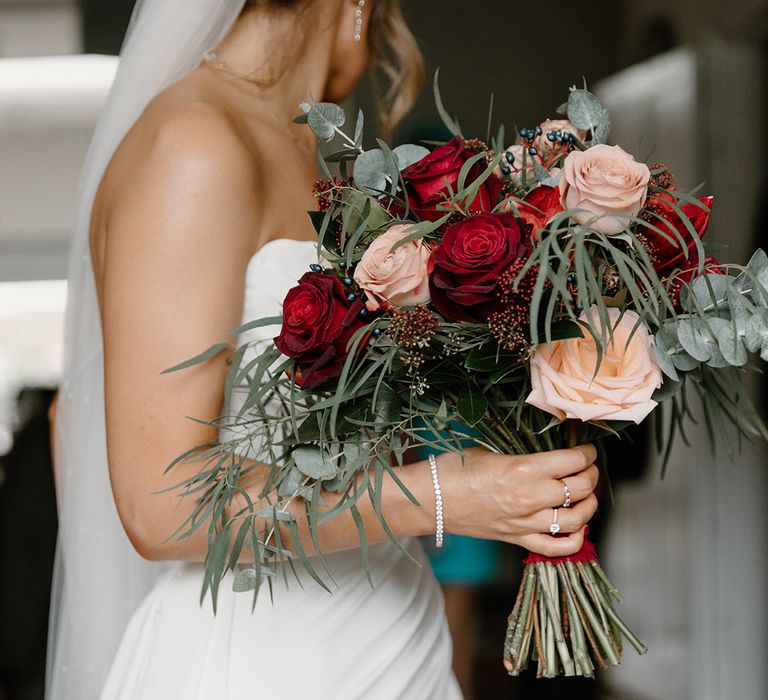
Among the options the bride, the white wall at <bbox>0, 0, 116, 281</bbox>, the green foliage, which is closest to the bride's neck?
the bride

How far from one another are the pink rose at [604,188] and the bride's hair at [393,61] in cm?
89

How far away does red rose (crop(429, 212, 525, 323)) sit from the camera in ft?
3.28

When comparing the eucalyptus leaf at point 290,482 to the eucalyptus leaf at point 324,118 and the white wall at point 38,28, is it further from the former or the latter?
the white wall at point 38,28

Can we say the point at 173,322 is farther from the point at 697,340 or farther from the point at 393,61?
the point at 393,61

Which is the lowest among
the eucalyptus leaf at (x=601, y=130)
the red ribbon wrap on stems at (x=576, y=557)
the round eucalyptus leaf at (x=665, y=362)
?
the red ribbon wrap on stems at (x=576, y=557)

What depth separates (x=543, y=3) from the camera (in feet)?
15.6

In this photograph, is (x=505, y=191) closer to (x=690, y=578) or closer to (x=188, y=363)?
(x=188, y=363)

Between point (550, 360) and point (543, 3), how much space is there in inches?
160

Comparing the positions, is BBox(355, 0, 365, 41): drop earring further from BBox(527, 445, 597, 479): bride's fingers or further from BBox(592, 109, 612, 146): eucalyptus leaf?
BBox(527, 445, 597, 479): bride's fingers

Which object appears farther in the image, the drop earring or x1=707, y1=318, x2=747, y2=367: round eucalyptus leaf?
the drop earring

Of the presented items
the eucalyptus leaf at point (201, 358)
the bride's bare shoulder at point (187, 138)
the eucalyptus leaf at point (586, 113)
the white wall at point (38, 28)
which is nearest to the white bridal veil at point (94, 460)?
the bride's bare shoulder at point (187, 138)

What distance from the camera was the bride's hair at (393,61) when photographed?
1855 mm

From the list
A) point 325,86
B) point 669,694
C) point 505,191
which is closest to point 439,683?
point 505,191

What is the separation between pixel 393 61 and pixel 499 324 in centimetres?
123
